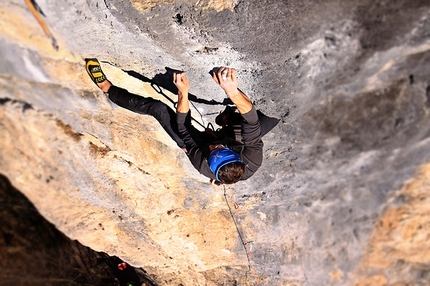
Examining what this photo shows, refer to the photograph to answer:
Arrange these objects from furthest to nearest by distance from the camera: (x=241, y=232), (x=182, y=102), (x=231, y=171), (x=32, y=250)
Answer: (x=32, y=250) → (x=241, y=232) → (x=182, y=102) → (x=231, y=171)

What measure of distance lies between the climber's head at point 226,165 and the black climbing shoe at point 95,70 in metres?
1.16

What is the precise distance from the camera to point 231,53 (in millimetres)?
2381

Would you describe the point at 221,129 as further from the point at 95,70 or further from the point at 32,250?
the point at 32,250

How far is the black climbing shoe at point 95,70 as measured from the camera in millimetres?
2648

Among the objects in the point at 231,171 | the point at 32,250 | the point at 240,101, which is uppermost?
the point at 240,101

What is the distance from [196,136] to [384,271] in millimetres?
2485

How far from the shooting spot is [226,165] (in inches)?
92.5

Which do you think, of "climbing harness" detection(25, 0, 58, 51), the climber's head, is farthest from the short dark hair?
"climbing harness" detection(25, 0, 58, 51)

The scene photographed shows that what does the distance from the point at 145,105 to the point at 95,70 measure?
1.62 ft

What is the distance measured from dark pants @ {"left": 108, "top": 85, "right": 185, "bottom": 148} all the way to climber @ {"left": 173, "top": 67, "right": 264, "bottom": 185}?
5.2 inches

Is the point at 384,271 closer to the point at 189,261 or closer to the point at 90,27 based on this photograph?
the point at 189,261

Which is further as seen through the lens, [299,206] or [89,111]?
[299,206]

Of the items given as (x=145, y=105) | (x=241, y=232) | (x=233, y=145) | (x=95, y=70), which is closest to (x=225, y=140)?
(x=233, y=145)

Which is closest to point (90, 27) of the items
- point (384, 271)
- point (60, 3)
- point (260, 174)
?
point (60, 3)
